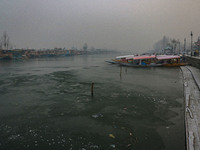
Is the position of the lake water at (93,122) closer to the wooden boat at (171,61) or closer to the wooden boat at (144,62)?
the wooden boat at (171,61)

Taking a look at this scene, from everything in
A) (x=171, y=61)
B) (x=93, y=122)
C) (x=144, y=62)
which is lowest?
(x=93, y=122)

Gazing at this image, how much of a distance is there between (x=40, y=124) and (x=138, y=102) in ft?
28.4

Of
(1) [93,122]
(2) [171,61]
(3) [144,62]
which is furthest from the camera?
(3) [144,62]

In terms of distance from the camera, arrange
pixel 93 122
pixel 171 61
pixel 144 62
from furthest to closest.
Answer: pixel 144 62
pixel 171 61
pixel 93 122

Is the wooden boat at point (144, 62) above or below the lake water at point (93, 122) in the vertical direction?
above

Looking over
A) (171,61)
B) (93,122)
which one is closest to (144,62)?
(171,61)

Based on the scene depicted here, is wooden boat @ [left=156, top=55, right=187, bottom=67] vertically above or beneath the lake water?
above

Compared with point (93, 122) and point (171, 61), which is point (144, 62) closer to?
point (171, 61)

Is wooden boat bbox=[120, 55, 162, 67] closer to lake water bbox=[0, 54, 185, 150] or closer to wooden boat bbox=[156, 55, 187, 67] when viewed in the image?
wooden boat bbox=[156, 55, 187, 67]

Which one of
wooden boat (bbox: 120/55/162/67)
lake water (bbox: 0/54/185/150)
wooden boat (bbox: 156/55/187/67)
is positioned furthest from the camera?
wooden boat (bbox: 120/55/162/67)

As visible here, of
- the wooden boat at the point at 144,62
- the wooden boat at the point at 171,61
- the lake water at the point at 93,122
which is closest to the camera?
the lake water at the point at 93,122

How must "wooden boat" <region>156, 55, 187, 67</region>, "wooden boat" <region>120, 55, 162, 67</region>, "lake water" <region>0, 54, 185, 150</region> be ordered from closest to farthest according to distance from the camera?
"lake water" <region>0, 54, 185, 150</region>
"wooden boat" <region>156, 55, 187, 67</region>
"wooden boat" <region>120, 55, 162, 67</region>

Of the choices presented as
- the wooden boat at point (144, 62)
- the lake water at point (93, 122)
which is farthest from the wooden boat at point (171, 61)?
the lake water at point (93, 122)

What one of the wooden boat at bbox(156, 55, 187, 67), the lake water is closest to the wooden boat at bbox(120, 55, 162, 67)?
the wooden boat at bbox(156, 55, 187, 67)
